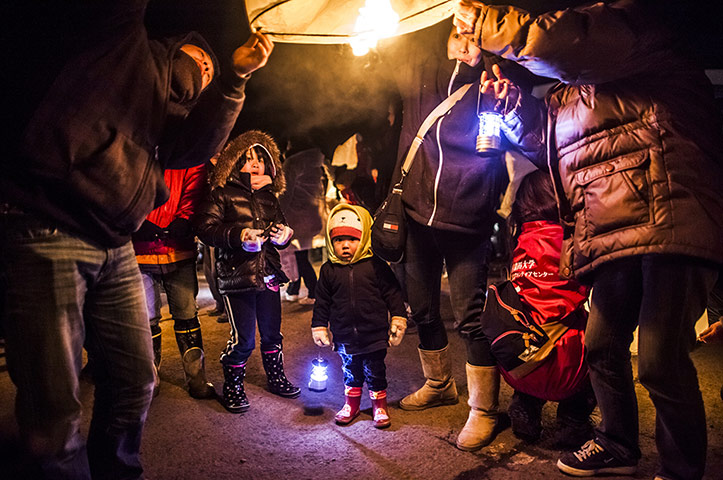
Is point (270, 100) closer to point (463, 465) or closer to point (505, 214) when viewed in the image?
point (505, 214)

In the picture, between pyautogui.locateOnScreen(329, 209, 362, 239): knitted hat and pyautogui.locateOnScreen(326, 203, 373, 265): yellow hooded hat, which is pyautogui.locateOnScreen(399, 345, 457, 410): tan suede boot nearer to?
Result: pyautogui.locateOnScreen(326, 203, 373, 265): yellow hooded hat

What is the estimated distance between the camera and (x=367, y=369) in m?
3.63

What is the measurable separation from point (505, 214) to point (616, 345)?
178 inches

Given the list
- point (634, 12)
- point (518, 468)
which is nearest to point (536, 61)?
point (634, 12)

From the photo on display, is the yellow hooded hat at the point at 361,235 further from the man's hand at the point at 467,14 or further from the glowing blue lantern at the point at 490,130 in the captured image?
the man's hand at the point at 467,14

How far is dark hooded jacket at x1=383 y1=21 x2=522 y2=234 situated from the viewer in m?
3.31

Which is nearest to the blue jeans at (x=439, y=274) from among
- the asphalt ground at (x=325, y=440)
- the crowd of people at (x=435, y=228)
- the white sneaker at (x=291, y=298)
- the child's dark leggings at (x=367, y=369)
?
the crowd of people at (x=435, y=228)

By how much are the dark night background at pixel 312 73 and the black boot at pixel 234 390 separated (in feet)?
10.3

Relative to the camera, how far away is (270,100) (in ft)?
33.9

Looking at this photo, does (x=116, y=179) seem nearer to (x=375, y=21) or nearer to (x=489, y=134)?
(x=375, y=21)

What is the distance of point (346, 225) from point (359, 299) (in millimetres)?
605

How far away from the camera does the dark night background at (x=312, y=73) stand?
5.58 metres

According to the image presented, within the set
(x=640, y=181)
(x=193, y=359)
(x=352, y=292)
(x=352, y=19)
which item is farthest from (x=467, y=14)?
(x=193, y=359)

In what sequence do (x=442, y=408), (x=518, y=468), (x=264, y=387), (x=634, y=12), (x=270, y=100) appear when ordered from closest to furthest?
(x=634, y=12), (x=518, y=468), (x=442, y=408), (x=264, y=387), (x=270, y=100)
